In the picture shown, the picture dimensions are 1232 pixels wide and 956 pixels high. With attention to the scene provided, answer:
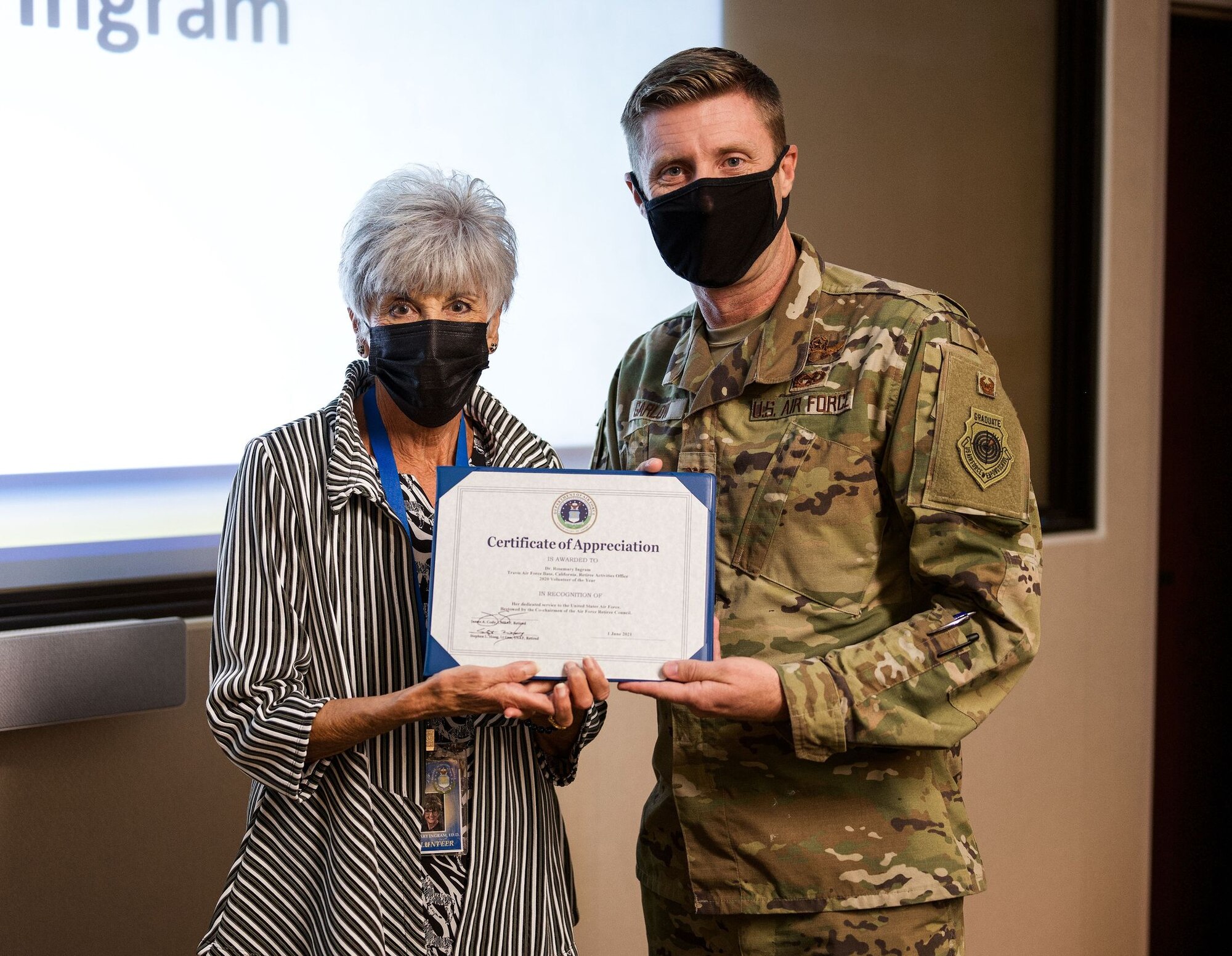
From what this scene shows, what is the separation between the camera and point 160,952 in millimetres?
1982

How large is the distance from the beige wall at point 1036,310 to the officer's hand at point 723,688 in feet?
5.51

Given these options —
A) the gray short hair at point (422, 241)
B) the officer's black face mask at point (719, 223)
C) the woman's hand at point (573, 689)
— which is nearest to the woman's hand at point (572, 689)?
the woman's hand at point (573, 689)

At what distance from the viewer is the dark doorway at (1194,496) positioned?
3.14 metres

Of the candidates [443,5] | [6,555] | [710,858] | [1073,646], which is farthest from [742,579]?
[1073,646]

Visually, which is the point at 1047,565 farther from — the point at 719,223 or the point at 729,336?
the point at 719,223

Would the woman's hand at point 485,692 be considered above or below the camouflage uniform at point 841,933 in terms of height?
above

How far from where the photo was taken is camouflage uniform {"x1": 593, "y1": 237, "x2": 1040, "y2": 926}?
135 centimetres

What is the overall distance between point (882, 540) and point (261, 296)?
130cm

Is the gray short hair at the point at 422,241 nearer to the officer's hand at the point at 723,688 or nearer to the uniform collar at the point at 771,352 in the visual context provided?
the uniform collar at the point at 771,352

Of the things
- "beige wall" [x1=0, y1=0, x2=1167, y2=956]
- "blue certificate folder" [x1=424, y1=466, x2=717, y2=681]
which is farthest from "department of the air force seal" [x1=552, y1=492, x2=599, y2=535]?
"beige wall" [x1=0, y1=0, x2=1167, y2=956]

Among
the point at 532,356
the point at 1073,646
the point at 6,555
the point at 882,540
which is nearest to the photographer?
the point at 882,540

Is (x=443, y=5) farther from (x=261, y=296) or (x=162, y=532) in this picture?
(x=162, y=532)

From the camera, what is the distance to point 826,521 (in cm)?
142

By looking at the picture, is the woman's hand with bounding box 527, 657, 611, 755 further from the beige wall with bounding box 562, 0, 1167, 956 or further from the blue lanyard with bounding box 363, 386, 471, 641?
the beige wall with bounding box 562, 0, 1167, 956
